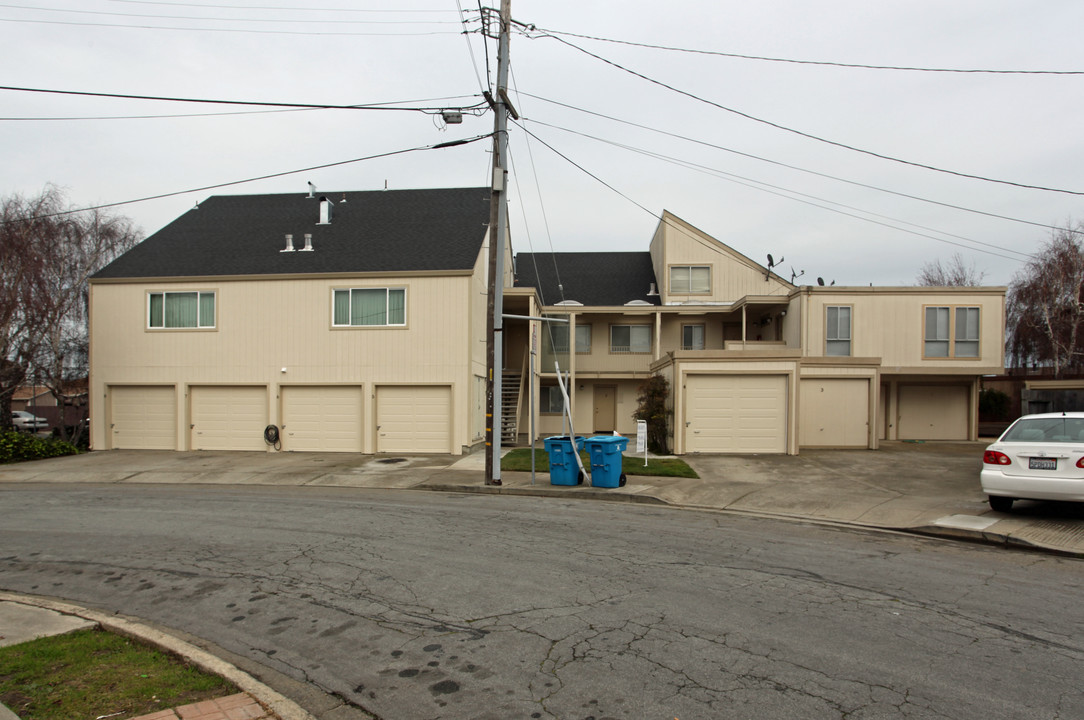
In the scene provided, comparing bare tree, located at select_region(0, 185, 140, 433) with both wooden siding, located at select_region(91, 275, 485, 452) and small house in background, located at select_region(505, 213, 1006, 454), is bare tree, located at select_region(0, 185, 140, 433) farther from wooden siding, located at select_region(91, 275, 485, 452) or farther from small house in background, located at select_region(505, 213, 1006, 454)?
small house in background, located at select_region(505, 213, 1006, 454)

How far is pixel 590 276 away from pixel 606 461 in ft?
64.9

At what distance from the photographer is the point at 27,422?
33.3m

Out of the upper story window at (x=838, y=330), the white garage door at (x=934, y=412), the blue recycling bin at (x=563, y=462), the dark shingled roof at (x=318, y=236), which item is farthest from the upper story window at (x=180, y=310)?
the white garage door at (x=934, y=412)

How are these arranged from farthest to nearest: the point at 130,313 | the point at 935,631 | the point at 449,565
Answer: the point at 130,313, the point at 449,565, the point at 935,631

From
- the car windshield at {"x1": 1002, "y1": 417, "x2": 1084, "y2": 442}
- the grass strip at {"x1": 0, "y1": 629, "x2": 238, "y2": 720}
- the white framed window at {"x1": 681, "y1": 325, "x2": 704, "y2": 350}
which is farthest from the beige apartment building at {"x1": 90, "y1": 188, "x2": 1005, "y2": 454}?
the grass strip at {"x1": 0, "y1": 629, "x2": 238, "y2": 720}

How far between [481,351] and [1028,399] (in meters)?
19.2

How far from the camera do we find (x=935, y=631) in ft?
18.3

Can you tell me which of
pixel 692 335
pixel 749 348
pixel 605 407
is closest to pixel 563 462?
pixel 749 348

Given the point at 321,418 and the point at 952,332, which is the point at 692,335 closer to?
the point at 952,332

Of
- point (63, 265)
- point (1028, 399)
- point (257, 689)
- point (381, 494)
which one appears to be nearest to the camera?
point (257, 689)

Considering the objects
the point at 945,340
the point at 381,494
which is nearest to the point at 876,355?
the point at 945,340

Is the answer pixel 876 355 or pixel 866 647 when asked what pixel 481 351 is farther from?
pixel 866 647

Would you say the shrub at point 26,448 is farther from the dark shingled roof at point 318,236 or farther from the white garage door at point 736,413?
the white garage door at point 736,413

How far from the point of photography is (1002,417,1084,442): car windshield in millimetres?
10047
